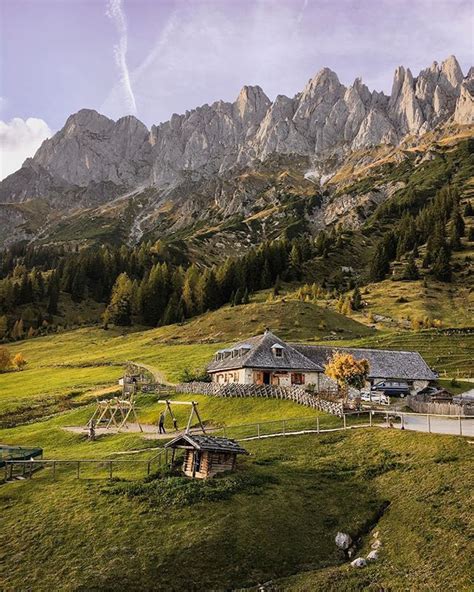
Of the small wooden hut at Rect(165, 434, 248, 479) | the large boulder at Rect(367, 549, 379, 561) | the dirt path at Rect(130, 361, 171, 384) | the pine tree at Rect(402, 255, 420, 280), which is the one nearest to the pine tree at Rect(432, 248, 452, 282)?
the pine tree at Rect(402, 255, 420, 280)

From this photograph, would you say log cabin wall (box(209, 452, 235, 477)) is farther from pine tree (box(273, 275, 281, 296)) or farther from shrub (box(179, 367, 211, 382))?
pine tree (box(273, 275, 281, 296))

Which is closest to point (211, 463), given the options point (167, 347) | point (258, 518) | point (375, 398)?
point (258, 518)

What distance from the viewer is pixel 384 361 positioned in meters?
82.4

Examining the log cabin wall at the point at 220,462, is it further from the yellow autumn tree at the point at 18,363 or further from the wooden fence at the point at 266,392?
the yellow autumn tree at the point at 18,363

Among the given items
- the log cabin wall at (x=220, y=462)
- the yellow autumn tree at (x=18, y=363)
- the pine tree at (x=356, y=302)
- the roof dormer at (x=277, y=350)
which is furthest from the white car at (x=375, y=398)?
the pine tree at (x=356, y=302)

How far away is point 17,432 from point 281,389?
28.9 metres

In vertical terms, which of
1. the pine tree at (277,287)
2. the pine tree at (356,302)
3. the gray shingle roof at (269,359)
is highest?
the pine tree at (277,287)

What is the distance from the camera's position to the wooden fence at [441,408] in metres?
46.2

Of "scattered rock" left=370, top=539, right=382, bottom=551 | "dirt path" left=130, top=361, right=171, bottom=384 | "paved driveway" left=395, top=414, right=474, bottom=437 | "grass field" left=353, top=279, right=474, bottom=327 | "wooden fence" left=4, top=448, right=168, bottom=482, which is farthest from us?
"grass field" left=353, top=279, right=474, bottom=327

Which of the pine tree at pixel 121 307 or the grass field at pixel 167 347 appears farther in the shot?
the pine tree at pixel 121 307

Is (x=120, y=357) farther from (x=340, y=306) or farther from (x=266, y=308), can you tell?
(x=340, y=306)

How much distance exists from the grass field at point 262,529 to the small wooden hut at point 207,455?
47.1 inches

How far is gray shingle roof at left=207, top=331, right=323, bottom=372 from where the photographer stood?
6962cm

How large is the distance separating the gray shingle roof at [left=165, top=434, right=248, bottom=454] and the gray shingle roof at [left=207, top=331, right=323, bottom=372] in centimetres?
3679
